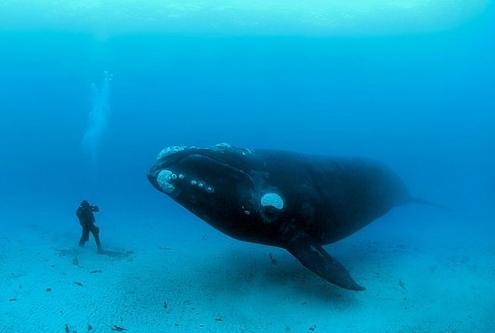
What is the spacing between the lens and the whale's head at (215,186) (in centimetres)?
853

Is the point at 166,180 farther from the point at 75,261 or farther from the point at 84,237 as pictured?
the point at 84,237

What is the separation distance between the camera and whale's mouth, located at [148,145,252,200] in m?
8.50

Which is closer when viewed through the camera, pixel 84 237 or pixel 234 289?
pixel 234 289

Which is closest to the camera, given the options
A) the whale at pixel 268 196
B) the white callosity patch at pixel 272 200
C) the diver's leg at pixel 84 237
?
the whale at pixel 268 196

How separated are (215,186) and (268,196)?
115 centimetres

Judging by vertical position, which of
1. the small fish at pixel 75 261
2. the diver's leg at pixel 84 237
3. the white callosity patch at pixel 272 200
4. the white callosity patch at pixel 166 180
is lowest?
the small fish at pixel 75 261

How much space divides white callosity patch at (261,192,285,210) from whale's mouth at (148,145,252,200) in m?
0.42

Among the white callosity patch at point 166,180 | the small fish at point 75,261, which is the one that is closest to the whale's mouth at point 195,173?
the white callosity patch at point 166,180

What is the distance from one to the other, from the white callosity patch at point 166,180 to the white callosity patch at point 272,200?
185 cm

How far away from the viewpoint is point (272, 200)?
905 centimetres

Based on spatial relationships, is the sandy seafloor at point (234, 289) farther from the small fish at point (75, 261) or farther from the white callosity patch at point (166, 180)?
the white callosity patch at point (166, 180)

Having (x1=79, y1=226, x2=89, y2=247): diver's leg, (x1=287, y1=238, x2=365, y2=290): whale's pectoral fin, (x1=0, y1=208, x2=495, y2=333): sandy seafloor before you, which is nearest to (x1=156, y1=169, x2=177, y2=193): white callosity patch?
(x1=0, y1=208, x2=495, y2=333): sandy seafloor

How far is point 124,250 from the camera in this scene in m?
14.5

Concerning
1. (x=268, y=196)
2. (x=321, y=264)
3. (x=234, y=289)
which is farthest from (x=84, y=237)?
(x=321, y=264)
